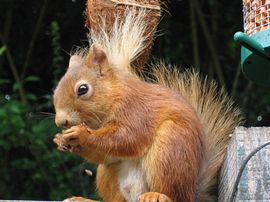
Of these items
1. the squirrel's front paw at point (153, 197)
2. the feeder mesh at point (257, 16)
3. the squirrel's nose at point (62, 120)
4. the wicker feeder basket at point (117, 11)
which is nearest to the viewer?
the squirrel's front paw at point (153, 197)

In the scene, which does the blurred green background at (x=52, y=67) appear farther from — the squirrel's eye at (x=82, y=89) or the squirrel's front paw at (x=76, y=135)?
the squirrel's front paw at (x=76, y=135)

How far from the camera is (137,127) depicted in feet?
7.57

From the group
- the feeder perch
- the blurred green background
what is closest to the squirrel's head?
the feeder perch

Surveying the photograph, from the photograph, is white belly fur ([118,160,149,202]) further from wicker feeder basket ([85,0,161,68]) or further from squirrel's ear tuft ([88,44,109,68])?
wicker feeder basket ([85,0,161,68])

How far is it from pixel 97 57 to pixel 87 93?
0.45 ft

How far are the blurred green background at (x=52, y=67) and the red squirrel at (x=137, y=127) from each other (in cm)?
186

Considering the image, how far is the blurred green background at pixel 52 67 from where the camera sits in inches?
182

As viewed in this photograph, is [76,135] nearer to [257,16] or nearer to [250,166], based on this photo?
[250,166]

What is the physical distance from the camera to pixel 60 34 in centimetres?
506

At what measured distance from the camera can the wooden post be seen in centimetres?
192

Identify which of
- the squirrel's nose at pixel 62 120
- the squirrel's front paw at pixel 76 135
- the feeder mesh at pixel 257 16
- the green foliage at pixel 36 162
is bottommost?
the green foliage at pixel 36 162

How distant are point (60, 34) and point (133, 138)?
2.85 metres

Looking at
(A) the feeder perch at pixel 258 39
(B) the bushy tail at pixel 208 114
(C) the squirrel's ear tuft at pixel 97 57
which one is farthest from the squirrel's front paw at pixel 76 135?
(A) the feeder perch at pixel 258 39

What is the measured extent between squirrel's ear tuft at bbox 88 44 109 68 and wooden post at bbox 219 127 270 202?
1.77 ft
